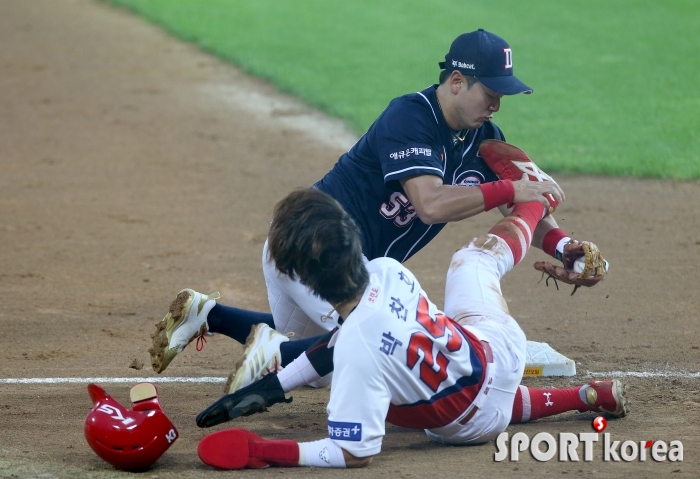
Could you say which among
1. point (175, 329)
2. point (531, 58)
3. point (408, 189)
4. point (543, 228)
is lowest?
point (175, 329)

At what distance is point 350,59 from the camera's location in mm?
13438

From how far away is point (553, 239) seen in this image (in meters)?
4.39

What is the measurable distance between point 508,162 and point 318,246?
1.55 metres

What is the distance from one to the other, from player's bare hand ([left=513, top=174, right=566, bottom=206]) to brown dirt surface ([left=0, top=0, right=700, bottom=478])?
0.95m

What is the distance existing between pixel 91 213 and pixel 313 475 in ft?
16.7

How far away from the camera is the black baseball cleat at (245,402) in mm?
3418

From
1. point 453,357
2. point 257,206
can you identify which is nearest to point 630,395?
point 453,357

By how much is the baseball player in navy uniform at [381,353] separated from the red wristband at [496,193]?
30 centimetres

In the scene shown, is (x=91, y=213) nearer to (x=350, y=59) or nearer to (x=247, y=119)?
(x=247, y=119)

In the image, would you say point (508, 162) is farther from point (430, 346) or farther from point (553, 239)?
point (430, 346)

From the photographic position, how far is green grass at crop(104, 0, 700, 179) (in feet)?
32.2

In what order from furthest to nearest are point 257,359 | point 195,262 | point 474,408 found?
point 195,262, point 257,359, point 474,408

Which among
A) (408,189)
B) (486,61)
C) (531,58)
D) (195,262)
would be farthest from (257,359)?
(531,58)

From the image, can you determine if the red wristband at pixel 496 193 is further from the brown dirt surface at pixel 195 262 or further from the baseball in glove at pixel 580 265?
the brown dirt surface at pixel 195 262
